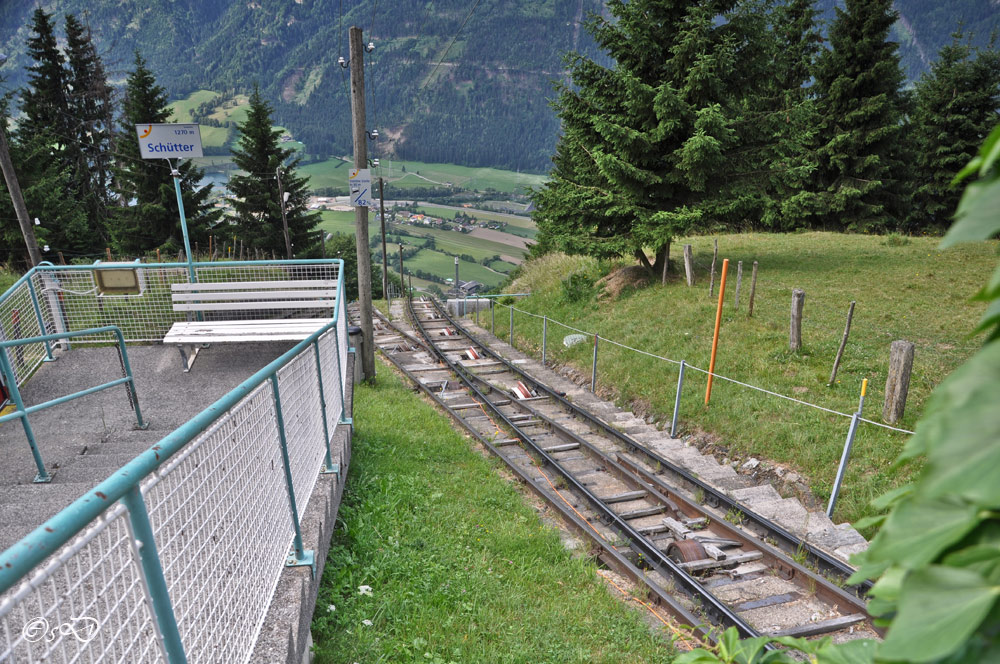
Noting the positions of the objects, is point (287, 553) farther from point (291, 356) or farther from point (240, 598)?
point (291, 356)

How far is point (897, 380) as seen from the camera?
26.1ft

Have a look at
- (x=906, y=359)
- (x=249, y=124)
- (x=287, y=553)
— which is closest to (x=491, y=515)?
(x=287, y=553)

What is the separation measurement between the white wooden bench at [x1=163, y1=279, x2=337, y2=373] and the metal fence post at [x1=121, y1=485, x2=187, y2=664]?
7.08m

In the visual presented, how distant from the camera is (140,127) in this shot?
28.6 feet

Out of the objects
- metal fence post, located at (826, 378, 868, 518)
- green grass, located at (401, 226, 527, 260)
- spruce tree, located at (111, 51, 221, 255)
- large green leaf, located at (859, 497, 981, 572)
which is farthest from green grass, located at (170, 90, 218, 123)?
large green leaf, located at (859, 497, 981, 572)

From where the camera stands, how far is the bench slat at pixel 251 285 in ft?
31.7

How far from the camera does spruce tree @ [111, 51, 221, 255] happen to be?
32062 mm

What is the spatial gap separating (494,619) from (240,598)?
2.34m

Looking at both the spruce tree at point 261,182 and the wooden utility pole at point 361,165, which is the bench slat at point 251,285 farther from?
the spruce tree at point 261,182

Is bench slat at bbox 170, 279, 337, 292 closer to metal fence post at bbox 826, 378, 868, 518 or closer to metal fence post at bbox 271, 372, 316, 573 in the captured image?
metal fence post at bbox 271, 372, 316, 573

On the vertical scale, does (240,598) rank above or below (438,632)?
above

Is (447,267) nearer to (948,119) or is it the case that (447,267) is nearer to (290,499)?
(948,119)

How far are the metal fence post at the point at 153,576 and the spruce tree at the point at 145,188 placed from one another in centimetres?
3536

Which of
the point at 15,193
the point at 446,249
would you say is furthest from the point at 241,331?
the point at 446,249
